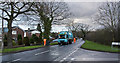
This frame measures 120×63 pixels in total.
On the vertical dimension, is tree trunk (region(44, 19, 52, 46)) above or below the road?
above

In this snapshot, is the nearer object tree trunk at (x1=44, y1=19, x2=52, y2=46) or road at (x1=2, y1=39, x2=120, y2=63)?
road at (x1=2, y1=39, x2=120, y2=63)

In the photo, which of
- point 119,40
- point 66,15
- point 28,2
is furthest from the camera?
point 66,15

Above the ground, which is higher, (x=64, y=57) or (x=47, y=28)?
(x=47, y=28)

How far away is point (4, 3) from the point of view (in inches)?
971

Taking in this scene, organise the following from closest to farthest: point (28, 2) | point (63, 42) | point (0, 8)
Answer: point (0, 8), point (28, 2), point (63, 42)

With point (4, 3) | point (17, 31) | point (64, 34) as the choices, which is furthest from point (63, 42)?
point (17, 31)

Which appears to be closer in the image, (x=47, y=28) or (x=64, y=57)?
(x=64, y=57)

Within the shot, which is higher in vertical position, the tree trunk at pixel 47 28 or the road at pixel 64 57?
the tree trunk at pixel 47 28

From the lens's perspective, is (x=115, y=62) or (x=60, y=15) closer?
(x=115, y=62)

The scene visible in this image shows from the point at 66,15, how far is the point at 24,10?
575 inches

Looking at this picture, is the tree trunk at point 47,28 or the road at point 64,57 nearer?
the road at point 64,57

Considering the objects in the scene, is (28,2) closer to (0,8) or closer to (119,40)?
(0,8)

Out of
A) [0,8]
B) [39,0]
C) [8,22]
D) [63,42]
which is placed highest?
[39,0]

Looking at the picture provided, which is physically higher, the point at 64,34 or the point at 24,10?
the point at 24,10
